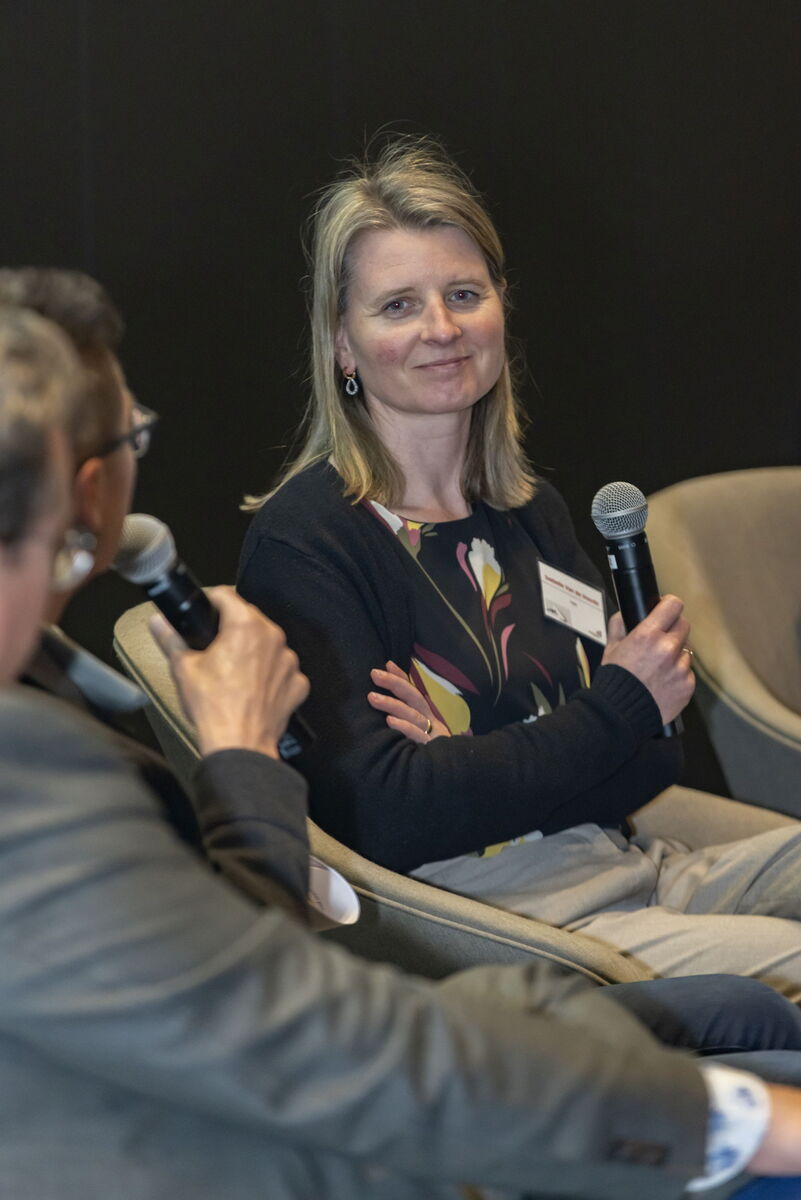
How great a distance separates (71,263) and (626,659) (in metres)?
1.60

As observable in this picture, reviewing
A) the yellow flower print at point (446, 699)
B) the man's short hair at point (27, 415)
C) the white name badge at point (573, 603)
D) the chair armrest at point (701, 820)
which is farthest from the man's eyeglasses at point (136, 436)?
the chair armrest at point (701, 820)

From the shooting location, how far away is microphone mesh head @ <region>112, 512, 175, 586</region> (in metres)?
1.31

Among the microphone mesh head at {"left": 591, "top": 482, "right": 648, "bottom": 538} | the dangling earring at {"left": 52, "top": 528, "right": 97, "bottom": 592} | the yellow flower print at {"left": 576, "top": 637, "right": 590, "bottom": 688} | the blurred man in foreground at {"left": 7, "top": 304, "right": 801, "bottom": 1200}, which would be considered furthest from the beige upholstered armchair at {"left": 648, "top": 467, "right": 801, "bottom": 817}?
the dangling earring at {"left": 52, "top": 528, "right": 97, "bottom": 592}

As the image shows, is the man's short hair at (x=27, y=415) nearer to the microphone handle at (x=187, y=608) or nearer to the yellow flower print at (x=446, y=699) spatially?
the microphone handle at (x=187, y=608)

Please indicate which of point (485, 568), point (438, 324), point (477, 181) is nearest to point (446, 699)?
point (485, 568)

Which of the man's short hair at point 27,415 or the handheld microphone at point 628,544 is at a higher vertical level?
the man's short hair at point 27,415

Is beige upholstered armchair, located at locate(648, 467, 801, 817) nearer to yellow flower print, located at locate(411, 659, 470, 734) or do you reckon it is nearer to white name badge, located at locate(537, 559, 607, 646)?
white name badge, located at locate(537, 559, 607, 646)

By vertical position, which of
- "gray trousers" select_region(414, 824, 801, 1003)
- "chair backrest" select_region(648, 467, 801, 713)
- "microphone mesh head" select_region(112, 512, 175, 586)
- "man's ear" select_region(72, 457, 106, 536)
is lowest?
"gray trousers" select_region(414, 824, 801, 1003)

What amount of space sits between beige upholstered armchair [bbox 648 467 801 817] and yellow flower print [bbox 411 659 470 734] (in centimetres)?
91

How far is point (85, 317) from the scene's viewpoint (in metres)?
1.04

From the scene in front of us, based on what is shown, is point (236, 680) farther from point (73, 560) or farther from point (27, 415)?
point (27, 415)

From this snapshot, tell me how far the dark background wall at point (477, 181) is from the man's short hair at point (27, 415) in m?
2.11

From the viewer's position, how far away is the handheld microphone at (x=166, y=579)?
4.25ft

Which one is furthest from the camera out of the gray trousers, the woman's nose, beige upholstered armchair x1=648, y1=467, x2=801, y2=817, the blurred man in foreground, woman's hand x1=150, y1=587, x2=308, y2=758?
beige upholstered armchair x1=648, y1=467, x2=801, y2=817
